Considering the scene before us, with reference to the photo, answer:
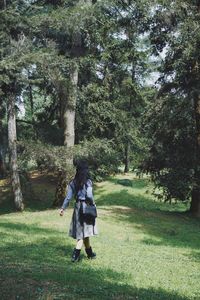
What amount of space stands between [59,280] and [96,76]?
943 inches

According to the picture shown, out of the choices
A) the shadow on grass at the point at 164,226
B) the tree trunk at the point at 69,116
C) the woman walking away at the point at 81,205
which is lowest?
the shadow on grass at the point at 164,226

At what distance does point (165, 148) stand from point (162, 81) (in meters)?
3.86

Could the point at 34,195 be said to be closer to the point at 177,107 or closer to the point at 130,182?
the point at 177,107

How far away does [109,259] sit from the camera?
38.3ft

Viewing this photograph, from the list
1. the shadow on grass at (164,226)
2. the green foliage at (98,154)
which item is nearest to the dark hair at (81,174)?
the shadow on grass at (164,226)

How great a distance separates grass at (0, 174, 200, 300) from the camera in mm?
7930

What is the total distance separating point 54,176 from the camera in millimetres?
39656

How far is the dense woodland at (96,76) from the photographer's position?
21.5 meters

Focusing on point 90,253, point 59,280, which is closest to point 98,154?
point 90,253

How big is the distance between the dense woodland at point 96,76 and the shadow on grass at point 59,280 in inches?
339

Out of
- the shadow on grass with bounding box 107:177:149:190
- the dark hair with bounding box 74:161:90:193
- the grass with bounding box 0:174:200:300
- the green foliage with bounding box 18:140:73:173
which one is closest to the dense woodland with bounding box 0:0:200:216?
the green foliage with bounding box 18:140:73:173

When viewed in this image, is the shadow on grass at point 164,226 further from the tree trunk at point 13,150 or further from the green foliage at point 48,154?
the tree trunk at point 13,150

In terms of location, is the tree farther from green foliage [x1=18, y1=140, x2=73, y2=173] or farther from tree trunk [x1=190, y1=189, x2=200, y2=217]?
green foliage [x1=18, y1=140, x2=73, y2=173]

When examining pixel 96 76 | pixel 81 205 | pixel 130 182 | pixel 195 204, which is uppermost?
pixel 96 76
